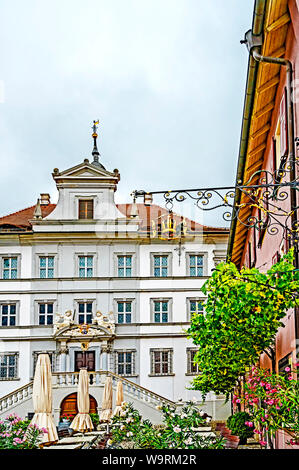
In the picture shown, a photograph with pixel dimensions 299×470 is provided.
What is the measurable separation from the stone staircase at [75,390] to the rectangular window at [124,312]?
100cm

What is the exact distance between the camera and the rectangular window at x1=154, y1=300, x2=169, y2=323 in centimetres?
1123

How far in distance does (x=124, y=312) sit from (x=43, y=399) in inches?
138

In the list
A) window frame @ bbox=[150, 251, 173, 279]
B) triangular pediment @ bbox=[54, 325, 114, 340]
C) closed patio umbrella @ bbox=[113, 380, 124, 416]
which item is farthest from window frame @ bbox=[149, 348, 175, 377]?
window frame @ bbox=[150, 251, 173, 279]

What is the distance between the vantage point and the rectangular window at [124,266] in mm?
11320

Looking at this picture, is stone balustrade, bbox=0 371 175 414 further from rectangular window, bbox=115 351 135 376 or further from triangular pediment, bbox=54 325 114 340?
triangular pediment, bbox=54 325 114 340

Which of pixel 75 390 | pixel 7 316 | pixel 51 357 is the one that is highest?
pixel 7 316

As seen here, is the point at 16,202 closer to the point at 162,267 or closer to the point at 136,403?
the point at 162,267

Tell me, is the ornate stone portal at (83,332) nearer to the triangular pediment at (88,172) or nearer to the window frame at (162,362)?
the window frame at (162,362)

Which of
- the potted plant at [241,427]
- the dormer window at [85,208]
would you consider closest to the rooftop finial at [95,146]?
the dormer window at [85,208]

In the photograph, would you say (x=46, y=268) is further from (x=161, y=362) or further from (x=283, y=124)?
(x=283, y=124)

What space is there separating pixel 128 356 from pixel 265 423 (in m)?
6.93

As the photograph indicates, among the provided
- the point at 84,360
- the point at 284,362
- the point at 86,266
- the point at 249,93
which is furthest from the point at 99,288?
the point at 249,93

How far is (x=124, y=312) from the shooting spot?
36.8 ft

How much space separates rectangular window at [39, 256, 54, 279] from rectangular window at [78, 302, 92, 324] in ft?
2.09
